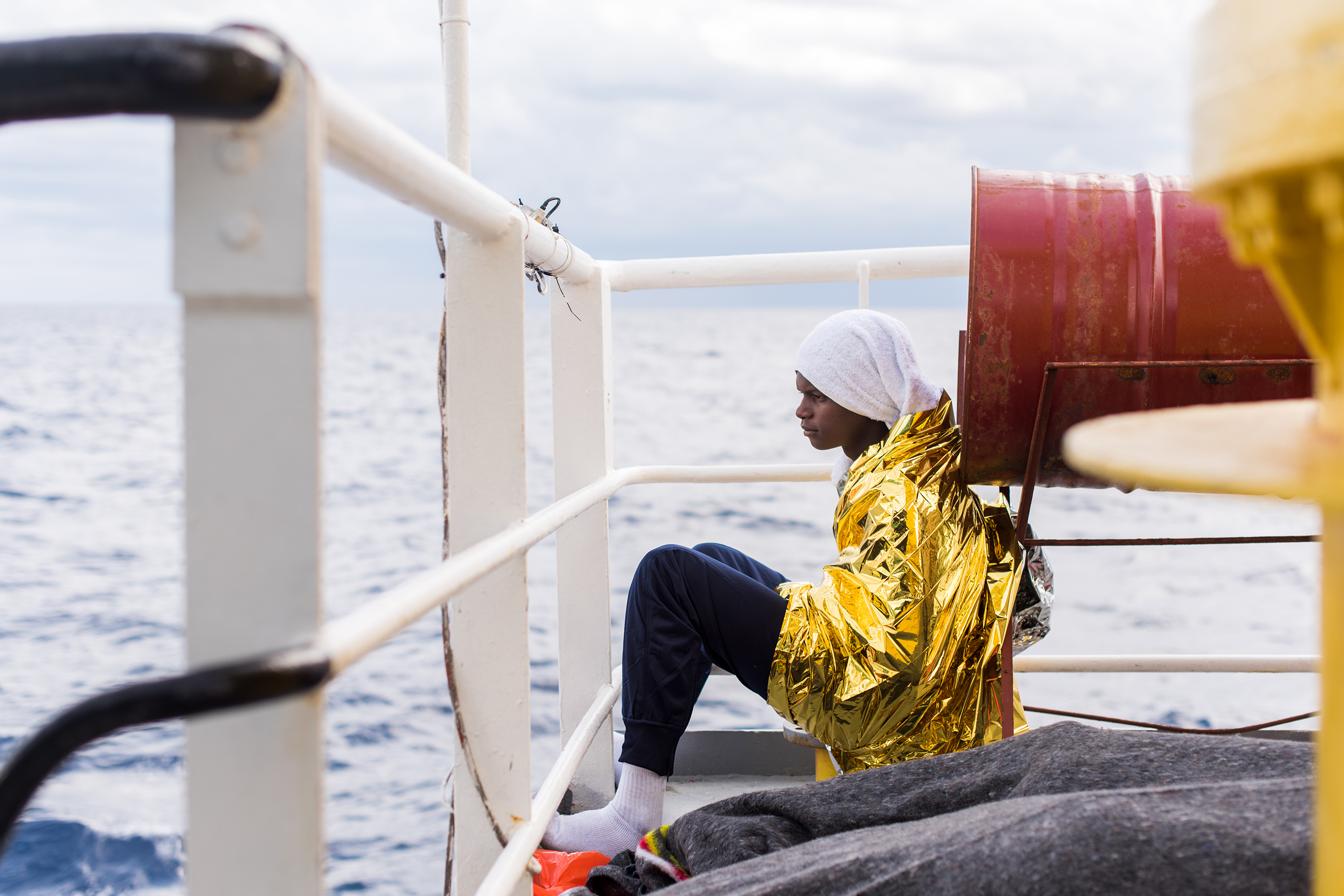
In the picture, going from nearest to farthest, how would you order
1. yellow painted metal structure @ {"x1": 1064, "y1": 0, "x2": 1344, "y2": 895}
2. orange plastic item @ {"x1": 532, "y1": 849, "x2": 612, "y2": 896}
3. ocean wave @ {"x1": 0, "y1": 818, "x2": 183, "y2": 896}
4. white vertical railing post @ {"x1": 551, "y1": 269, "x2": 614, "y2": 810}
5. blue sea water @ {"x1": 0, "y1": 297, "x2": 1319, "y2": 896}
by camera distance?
1. yellow painted metal structure @ {"x1": 1064, "y1": 0, "x2": 1344, "y2": 895}
2. orange plastic item @ {"x1": 532, "y1": 849, "x2": 612, "y2": 896}
3. white vertical railing post @ {"x1": 551, "y1": 269, "x2": 614, "y2": 810}
4. ocean wave @ {"x1": 0, "y1": 818, "x2": 183, "y2": 896}
5. blue sea water @ {"x1": 0, "y1": 297, "x2": 1319, "y2": 896}

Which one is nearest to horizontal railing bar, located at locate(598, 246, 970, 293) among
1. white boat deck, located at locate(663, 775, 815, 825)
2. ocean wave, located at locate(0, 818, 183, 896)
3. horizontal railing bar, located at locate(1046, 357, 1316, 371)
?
horizontal railing bar, located at locate(1046, 357, 1316, 371)

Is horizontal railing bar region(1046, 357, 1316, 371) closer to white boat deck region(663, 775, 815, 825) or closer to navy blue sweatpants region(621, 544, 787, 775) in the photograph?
navy blue sweatpants region(621, 544, 787, 775)

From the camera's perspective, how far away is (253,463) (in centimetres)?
62

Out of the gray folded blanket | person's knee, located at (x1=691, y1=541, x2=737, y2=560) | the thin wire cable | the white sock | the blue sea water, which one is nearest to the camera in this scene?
the gray folded blanket

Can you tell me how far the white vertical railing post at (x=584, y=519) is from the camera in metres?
1.87

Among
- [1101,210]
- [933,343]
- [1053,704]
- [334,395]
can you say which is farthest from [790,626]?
[933,343]

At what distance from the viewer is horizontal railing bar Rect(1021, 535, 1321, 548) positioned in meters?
1.36

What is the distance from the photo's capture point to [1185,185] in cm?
144

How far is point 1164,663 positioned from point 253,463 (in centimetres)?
182

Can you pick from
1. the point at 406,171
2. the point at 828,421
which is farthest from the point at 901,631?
the point at 406,171

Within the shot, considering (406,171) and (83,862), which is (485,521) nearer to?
(406,171)

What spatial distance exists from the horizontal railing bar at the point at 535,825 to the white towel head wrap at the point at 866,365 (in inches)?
30.3

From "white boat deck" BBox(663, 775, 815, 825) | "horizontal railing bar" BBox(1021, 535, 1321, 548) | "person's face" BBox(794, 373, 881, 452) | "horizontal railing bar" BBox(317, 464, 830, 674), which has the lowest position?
"white boat deck" BBox(663, 775, 815, 825)

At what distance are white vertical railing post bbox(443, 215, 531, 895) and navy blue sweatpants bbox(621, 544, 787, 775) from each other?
2.21ft
